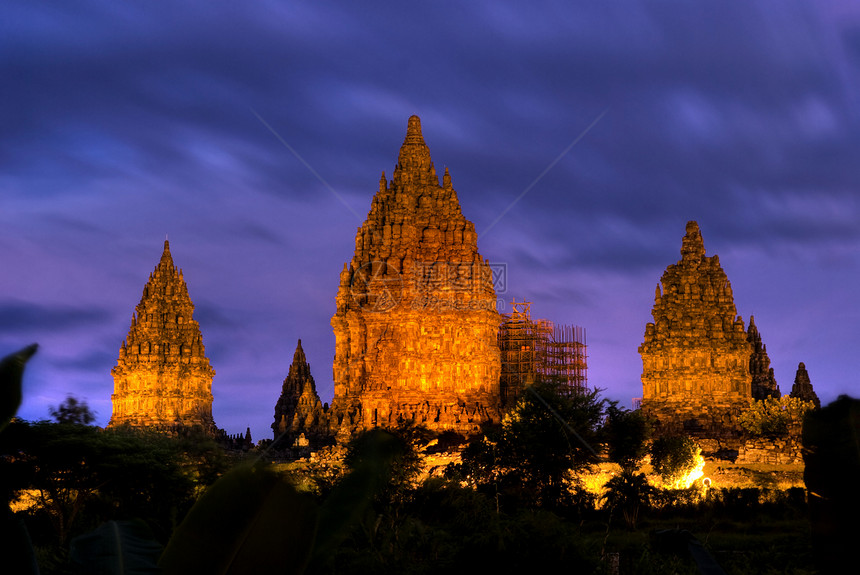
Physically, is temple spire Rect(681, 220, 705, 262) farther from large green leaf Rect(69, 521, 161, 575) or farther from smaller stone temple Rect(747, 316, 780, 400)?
large green leaf Rect(69, 521, 161, 575)

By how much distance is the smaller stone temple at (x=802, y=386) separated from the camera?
71938 millimetres

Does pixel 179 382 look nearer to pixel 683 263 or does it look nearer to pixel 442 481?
pixel 683 263

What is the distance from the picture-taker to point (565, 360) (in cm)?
7225

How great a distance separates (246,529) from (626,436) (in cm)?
4129

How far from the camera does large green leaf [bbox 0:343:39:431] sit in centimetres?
542

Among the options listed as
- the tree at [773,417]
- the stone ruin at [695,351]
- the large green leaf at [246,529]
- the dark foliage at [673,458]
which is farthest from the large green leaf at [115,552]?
the stone ruin at [695,351]

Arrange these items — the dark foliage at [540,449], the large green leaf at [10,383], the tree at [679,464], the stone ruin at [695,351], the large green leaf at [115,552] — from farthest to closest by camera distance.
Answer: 1. the stone ruin at [695,351]
2. the tree at [679,464]
3. the dark foliage at [540,449]
4. the large green leaf at [115,552]
5. the large green leaf at [10,383]

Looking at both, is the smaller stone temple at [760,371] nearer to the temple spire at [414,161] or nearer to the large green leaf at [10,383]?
the temple spire at [414,161]

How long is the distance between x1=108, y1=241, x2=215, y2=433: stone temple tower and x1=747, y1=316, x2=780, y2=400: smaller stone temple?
Answer: 41.2 meters

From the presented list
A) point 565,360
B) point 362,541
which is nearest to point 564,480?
point 362,541

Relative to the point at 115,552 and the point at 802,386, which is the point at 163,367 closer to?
the point at 802,386

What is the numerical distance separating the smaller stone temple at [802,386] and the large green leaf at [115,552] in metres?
70.8

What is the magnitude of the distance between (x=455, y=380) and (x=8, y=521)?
196 feet

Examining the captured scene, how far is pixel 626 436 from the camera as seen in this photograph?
44.9 metres
